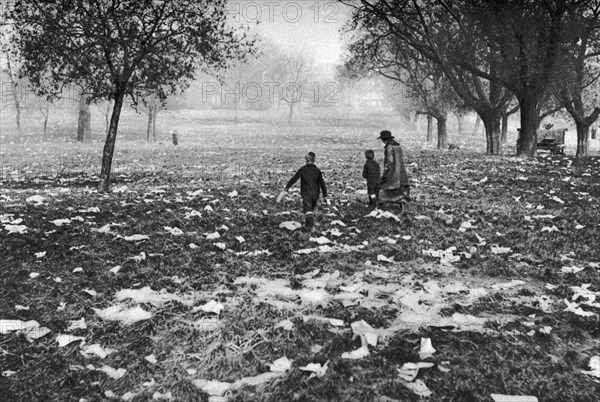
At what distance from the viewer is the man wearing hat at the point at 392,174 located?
1022 cm

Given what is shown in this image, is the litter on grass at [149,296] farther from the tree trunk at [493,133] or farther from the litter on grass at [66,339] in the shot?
the tree trunk at [493,133]

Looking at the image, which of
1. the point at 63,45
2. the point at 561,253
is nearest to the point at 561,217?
the point at 561,253

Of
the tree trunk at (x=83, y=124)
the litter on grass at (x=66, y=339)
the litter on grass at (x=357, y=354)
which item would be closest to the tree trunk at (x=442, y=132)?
the tree trunk at (x=83, y=124)

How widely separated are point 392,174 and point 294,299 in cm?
528

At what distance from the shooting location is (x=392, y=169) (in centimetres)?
1017

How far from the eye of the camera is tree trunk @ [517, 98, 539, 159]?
777 inches

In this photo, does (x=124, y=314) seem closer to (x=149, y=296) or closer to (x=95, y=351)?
(x=149, y=296)

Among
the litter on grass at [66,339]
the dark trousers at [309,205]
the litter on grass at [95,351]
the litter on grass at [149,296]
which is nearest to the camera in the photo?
the litter on grass at [95,351]

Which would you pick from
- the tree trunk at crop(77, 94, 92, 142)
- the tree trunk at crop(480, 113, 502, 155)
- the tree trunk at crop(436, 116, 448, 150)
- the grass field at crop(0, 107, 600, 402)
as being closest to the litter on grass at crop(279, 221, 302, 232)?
the grass field at crop(0, 107, 600, 402)

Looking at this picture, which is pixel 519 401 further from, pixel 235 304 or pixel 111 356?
pixel 111 356

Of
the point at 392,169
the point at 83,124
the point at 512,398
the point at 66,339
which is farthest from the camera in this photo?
the point at 83,124

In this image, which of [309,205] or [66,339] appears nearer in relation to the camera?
[66,339]

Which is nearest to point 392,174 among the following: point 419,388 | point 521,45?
point 419,388

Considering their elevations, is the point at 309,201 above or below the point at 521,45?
below
